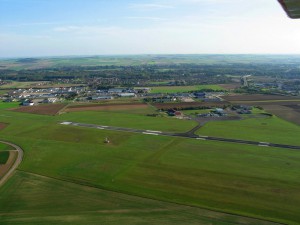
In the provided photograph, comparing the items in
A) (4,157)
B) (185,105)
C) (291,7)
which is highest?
(291,7)

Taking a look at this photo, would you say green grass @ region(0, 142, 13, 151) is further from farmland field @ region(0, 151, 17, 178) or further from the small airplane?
the small airplane

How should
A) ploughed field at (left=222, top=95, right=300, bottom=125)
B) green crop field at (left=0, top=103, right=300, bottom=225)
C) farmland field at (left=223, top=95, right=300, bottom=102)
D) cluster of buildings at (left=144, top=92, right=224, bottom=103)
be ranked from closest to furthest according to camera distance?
green crop field at (left=0, top=103, right=300, bottom=225) → ploughed field at (left=222, top=95, right=300, bottom=125) → farmland field at (left=223, top=95, right=300, bottom=102) → cluster of buildings at (left=144, top=92, right=224, bottom=103)

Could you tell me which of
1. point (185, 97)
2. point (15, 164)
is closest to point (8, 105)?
point (15, 164)

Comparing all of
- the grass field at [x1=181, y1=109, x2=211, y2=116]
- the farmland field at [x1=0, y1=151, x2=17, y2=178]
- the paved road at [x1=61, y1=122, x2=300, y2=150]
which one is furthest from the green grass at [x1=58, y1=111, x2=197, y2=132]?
the farmland field at [x1=0, y1=151, x2=17, y2=178]

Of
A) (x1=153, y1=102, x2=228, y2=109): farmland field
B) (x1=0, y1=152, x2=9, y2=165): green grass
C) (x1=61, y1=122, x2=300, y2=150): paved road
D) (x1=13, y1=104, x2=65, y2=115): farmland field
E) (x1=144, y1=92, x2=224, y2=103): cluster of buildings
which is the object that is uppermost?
(x1=144, y1=92, x2=224, y2=103): cluster of buildings

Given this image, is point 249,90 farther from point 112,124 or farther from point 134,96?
point 112,124

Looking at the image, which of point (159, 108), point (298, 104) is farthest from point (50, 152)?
point (298, 104)

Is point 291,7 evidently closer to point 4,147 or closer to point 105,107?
point 4,147
